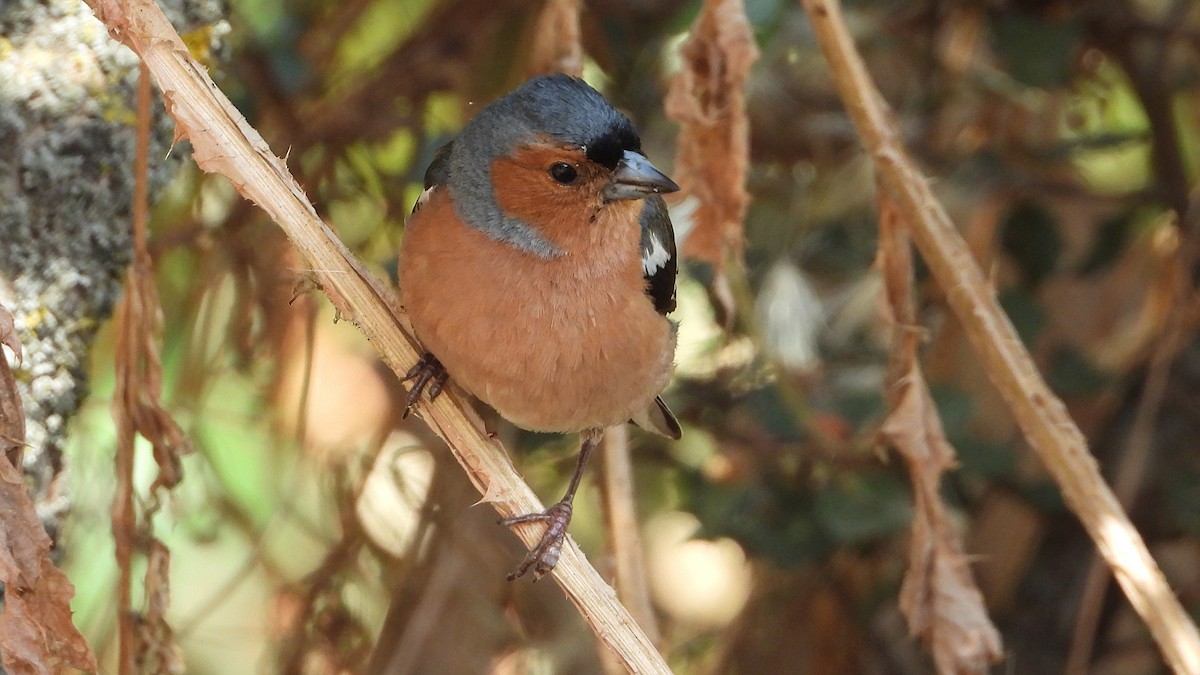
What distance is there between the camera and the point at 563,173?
2.61m

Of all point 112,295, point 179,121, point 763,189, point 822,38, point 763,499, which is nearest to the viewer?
point 179,121

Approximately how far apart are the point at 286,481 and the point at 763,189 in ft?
6.05

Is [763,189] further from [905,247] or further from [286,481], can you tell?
[286,481]

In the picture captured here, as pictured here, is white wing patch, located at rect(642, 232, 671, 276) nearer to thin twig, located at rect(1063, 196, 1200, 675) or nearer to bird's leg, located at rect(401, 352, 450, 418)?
bird's leg, located at rect(401, 352, 450, 418)

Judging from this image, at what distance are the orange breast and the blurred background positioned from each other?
936 mm

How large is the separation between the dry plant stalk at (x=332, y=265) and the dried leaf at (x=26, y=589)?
62 centimetres

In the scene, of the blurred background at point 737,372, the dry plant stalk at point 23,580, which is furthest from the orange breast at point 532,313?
the blurred background at point 737,372

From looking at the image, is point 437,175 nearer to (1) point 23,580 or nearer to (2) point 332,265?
(2) point 332,265

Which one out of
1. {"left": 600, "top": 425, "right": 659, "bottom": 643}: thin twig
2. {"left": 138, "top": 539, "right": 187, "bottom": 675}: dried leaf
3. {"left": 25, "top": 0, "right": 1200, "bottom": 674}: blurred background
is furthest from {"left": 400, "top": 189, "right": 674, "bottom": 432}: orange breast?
{"left": 25, "top": 0, "right": 1200, "bottom": 674}: blurred background

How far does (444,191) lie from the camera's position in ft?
8.83

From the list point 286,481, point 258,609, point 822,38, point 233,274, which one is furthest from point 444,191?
point 258,609

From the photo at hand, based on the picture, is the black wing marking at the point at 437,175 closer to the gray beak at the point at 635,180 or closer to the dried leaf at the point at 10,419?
the gray beak at the point at 635,180

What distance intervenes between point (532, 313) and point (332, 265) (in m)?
0.45

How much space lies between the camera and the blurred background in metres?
3.67
